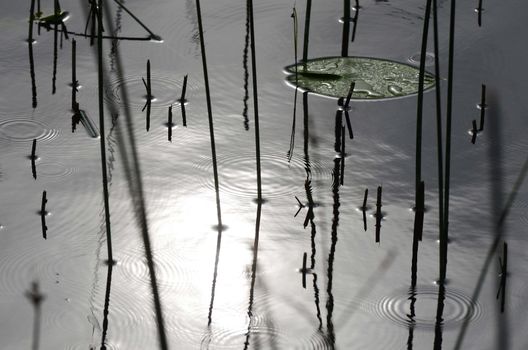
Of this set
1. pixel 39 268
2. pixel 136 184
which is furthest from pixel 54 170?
pixel 39 268

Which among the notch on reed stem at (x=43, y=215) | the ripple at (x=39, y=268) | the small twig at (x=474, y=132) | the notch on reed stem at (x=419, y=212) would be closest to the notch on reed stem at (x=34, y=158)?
the notch on reed stem at (x=43, y=215)

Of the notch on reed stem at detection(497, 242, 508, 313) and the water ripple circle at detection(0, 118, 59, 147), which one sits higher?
the water ripple circle at detection(0, 118, 59, 147)

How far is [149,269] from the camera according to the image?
165cm

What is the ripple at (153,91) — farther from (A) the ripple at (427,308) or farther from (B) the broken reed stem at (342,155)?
(A) the ripple at (427,308)

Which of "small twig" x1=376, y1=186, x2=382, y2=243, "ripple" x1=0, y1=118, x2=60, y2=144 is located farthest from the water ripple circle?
"small twig" x1=376, y1=186, x2=382, y2=243

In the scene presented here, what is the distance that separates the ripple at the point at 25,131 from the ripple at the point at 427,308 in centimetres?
83

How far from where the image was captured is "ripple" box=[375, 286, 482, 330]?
1538 millimetres

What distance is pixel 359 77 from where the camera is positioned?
2.30 metres

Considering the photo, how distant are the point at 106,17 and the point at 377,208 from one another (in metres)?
1.09

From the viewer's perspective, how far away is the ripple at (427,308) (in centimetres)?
154

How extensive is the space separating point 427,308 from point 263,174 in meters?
0.49

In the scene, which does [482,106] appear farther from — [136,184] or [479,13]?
[136,184]

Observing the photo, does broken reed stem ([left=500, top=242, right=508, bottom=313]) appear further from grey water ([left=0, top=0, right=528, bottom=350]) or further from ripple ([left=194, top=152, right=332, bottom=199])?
ripple ([left=194, top=152, right=332, bottom=199])

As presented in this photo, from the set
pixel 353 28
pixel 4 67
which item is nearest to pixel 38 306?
pixel 4 67
